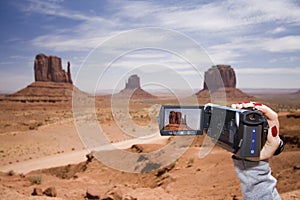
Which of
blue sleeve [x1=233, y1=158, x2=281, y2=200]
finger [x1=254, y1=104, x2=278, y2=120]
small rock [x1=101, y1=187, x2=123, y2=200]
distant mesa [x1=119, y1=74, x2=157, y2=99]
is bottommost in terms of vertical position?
small rock [x1=101, y1=187, x2=123, y2=200]

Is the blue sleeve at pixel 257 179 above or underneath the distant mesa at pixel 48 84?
underneath

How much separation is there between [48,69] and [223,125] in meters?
100

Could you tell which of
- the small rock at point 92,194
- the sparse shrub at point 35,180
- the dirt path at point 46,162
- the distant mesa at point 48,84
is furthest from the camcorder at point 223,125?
the distant mesa at point 48,84

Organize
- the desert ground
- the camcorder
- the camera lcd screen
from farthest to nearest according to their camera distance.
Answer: the desert ground
the camera lcd screen
the camcorder

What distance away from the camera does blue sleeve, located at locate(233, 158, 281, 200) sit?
68.5 inches

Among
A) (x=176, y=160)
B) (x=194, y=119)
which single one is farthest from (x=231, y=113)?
(x=176, y=160)

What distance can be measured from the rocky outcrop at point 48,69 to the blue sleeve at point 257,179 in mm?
98995

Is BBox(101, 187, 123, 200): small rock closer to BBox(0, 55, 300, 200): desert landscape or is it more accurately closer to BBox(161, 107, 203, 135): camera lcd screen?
BBox(0, 55, 300, 200): desert landscape

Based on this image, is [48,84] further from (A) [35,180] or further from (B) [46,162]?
(A) [35,180]

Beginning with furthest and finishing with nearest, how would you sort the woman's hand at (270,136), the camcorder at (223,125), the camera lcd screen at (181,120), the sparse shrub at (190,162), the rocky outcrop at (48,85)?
the rocky outcrop at (48,85), the sparse shrub at (190,162), the camera lcd screen at (181,120), the woman's hand at (270,136), the camcorder at (223,125)

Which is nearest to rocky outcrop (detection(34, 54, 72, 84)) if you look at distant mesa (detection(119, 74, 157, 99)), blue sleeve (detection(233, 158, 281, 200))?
distant mesa (detection(119, 74, 157, 99))

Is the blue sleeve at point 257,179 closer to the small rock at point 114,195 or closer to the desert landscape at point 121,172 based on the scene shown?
the desert landscape at point 121,172

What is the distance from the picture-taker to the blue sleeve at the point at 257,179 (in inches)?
68.5

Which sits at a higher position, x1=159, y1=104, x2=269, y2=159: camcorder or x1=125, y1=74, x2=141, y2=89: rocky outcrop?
x1=125, y1=74, x2=141, y2=89: rocky outcrop
